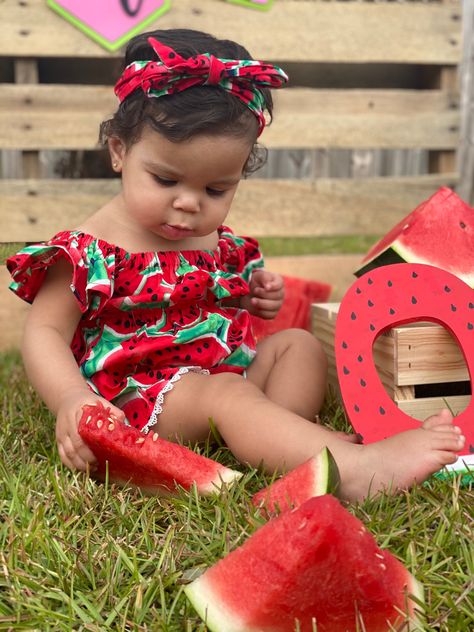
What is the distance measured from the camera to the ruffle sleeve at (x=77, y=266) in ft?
6.79

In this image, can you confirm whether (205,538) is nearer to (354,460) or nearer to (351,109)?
(354,460)

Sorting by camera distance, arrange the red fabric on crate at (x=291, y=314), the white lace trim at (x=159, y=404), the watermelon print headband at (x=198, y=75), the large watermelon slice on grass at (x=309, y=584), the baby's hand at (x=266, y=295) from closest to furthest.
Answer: the large watermelon slice on grass at (x=309, y=584), the watermelon print headband at (x=198, y=75), the white lace trim at (x=159, y=404), the baby's hand at (x=266, y=295), the red fabric on crate at (x=291, y=314)

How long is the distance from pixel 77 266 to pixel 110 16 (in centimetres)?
185

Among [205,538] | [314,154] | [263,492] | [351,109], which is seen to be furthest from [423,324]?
[314,154]

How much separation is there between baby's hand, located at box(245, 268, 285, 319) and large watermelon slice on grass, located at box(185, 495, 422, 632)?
133 cm

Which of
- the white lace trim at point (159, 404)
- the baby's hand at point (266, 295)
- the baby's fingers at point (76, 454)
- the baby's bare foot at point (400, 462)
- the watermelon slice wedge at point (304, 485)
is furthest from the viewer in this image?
the baby's hand at point (266, 295)

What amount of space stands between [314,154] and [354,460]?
21.4 ft

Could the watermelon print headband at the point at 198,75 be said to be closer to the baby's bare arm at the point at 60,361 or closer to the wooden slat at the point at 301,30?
the baby's bare arm at the point at 60,361

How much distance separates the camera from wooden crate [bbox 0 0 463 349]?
349 centimetres

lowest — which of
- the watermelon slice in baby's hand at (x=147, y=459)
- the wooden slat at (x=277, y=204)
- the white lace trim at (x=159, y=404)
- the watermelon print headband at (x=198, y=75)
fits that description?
the wooden slat at (x=277, y=204)

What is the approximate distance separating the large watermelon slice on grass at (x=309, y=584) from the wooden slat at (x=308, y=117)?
2.59 meters

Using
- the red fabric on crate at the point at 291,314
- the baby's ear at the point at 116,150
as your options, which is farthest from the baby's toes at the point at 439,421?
the red fabric on crate at the point at 291,314

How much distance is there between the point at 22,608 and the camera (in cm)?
132

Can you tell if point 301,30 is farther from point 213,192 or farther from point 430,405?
point 430,405
